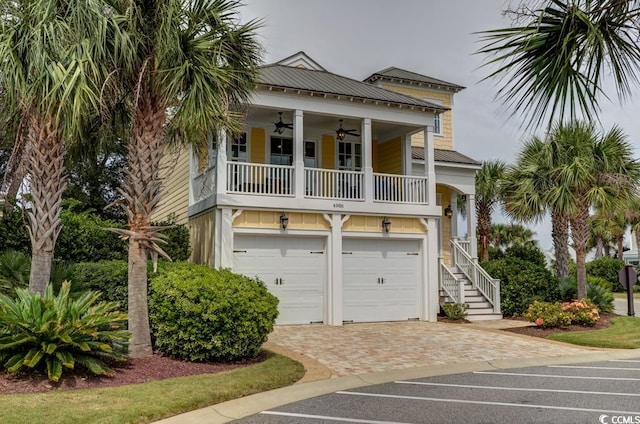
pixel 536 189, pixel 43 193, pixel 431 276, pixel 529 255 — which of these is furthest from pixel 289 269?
pixel 529 255

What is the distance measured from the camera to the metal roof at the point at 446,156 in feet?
61.5

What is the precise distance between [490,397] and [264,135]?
36.9ft

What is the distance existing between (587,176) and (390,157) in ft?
19.9

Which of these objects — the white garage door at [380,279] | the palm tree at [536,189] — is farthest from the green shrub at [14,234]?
the palm tree at [536,189]

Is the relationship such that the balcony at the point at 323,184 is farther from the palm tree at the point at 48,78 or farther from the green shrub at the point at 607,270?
the green shrub at the point at 607,270

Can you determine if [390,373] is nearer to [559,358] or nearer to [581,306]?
[559,358]

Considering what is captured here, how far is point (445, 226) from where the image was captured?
19547mm

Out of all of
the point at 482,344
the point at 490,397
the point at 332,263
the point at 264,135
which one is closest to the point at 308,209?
the point at 332,263

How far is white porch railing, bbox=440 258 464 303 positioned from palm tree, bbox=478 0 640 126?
1253 cm

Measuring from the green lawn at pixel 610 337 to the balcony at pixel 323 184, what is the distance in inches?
219

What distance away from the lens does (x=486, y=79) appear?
4.40m

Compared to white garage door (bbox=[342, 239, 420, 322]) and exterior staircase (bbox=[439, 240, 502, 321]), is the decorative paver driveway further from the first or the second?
exterior staircase (bbox=[439, 240, 502, 321])

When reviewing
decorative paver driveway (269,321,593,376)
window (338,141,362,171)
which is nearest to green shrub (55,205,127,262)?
decorative paver driveway (269,321,593,376)

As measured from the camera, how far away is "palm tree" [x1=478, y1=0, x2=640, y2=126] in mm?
4215
